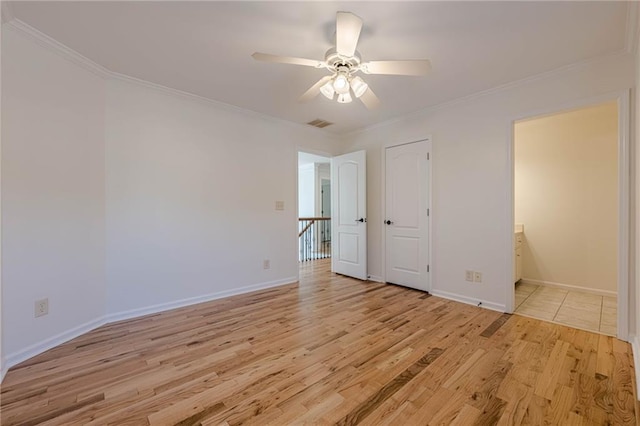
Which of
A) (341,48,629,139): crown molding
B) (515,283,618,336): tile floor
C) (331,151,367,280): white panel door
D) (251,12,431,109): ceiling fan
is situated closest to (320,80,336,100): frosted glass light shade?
(251,12,431,109): ceiling fan

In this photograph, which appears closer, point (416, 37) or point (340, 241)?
point (416, 37)

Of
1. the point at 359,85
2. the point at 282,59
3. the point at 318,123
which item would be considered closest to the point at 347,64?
the point at 359,85

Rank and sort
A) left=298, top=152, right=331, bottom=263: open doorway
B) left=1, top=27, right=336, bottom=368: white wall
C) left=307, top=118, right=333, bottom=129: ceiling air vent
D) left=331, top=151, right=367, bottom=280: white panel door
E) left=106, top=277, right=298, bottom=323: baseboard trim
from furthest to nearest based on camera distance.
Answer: left=298, top=152, right=331, bottom=263: open doorway → left=331, top=151, right=367, bottom=280: white panel door → left=307, top=118, right=333, bottom=129: ceiling air vent → left=106, top=277, right=298, bottom=323: baseboard trim → left=1, top=27, right=336, bottom=368: white wall

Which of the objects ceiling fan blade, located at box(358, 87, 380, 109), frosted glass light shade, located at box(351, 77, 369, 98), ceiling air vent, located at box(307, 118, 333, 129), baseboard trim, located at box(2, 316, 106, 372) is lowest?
baseboard trim, located at box(2, 316, 106, 372)

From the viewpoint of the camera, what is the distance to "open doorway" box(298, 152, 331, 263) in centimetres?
689

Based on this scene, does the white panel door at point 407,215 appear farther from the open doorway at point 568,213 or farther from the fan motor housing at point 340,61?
the fan motor housing at point 340,61

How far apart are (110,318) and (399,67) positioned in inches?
137

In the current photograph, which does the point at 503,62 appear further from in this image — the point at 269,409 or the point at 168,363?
the point at 168,363

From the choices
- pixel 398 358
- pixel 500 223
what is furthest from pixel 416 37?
pixel 398 358

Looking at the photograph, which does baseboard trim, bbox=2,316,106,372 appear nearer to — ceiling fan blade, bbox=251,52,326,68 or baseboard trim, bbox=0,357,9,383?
baseboard trim, bbox=0,357,9,383

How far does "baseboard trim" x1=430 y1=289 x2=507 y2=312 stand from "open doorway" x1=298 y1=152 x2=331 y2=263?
11.3 ft

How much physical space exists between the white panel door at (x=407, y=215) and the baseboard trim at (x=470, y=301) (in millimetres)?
171

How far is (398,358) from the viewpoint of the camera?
2059 mm

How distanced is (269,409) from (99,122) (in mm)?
2943
